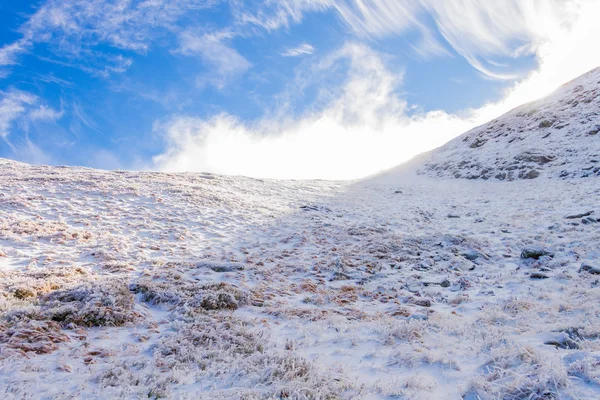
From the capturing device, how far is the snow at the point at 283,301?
4473 mm

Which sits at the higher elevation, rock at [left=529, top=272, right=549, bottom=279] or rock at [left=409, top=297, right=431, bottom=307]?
rock at [left=409, top=297, right=431, bottom=307]

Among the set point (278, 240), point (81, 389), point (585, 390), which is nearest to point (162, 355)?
point (81, 389)

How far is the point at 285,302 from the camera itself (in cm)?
834

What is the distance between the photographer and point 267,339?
5980 millimetres

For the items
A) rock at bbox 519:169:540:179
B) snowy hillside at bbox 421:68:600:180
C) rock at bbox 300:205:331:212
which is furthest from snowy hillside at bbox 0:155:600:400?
snowy hillside at bbox 421:68:600:180

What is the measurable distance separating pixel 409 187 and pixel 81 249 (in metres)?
30.0

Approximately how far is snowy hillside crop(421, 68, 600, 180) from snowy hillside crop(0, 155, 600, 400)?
38.3 ft

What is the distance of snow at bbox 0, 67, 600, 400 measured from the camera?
447 centimetres

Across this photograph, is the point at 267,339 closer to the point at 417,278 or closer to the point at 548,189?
the point at 417,278

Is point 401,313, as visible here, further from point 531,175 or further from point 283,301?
point 531,175

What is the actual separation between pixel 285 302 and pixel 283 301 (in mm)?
77

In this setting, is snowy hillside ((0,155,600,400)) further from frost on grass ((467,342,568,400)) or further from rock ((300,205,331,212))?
rock ((300,205,331,212))

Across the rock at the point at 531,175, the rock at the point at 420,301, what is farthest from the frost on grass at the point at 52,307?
the rock at the point at 531,175

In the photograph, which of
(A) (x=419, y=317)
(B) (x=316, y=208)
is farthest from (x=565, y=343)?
(B) (x=316, y=208)
